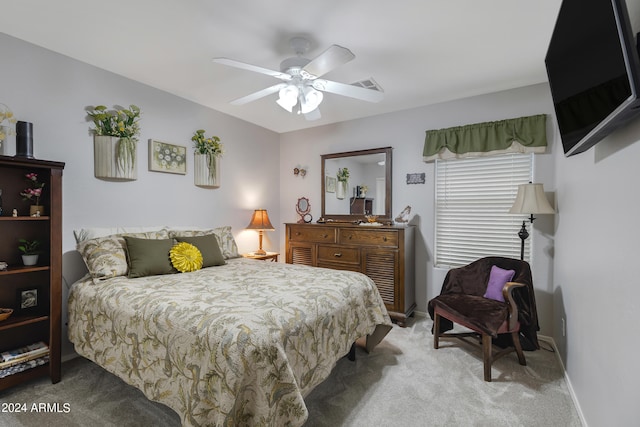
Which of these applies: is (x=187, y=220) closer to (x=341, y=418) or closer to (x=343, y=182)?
(x=343, y=182)

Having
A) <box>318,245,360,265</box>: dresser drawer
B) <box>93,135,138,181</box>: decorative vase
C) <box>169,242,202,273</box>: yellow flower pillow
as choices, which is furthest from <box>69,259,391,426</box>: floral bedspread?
<box>318,245,360,265</box>: dresser drawer

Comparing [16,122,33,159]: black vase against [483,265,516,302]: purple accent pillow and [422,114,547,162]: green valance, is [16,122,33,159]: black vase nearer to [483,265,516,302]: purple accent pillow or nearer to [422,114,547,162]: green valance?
[422,114,547,162]: green valance

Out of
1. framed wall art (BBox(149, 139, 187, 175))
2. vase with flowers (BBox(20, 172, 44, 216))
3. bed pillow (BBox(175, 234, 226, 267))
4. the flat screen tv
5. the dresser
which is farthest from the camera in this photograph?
the dresser

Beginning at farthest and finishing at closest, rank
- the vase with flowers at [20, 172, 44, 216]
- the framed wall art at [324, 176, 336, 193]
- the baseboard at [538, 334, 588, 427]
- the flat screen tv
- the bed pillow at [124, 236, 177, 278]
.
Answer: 1. the framed wall art at [324, 176, 336, 193]
2. the bed pillow at [124, 236, 177, 278]
3. the vase with flowers at [20, 172, 44, 216]
4. the baseboard at [538, 334, 588, 427]
5. the flat screen tv

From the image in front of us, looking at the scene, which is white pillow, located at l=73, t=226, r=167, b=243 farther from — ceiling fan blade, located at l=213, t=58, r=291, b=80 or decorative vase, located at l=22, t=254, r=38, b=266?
ceiling fan blade, located at l=213, t=58, r=291, b=80

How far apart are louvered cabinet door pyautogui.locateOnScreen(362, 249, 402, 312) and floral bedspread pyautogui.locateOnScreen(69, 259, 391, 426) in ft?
2.81

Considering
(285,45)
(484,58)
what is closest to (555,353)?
(484,58)

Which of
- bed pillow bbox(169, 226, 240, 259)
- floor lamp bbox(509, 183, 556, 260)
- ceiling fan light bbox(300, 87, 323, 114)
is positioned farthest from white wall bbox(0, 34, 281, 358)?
floor lamp bbox(509, 183, 556, 260)

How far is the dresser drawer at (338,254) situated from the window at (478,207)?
3.21 ft

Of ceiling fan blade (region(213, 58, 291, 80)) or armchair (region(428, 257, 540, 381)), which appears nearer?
ceiling fan blade (region(213, 58, 291, 80))

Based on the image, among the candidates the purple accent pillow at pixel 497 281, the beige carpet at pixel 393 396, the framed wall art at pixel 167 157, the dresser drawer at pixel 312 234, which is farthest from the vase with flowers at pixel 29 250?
the purple accent pillow at pixel 497 281

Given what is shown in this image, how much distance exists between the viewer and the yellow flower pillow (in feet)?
8.30

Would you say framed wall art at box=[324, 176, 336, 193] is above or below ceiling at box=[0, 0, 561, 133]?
below

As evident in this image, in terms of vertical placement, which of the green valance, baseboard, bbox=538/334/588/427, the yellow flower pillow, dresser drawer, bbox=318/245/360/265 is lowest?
baseboard, bbox=538/334/588/427
